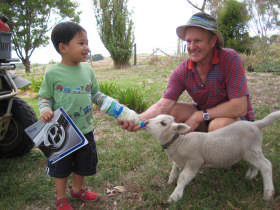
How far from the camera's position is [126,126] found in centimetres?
213

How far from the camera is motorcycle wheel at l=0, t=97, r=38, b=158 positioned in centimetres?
306

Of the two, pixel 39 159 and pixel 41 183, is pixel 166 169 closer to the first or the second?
pixel 41 183

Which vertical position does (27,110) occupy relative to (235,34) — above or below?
below

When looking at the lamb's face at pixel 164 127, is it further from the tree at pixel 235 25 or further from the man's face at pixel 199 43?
the tree at pixel 235 25

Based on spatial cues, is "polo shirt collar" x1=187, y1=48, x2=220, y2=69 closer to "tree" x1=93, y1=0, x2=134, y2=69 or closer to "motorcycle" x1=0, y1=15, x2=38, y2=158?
"motorcycle" x1=0, y1=15, x2=38, y2=158

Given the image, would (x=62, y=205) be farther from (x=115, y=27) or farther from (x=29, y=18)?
(x=29, y=18)

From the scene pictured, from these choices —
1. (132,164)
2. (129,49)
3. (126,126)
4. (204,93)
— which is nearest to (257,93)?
(204,93)

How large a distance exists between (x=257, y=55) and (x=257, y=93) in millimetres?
6155

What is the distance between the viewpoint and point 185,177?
2.17 meters

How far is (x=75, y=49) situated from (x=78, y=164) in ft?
3.70

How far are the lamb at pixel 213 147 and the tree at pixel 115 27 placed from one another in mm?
15441

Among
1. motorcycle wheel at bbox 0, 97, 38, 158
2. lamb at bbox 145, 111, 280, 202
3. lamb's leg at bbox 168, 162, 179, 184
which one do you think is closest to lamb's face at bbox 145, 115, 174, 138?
lamb at bbox 145, 111, 280, 202

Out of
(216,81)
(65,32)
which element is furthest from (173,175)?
(65,32)

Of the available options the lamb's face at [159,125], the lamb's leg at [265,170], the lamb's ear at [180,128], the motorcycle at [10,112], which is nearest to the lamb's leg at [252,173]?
the lamb's leg at [265,170]
